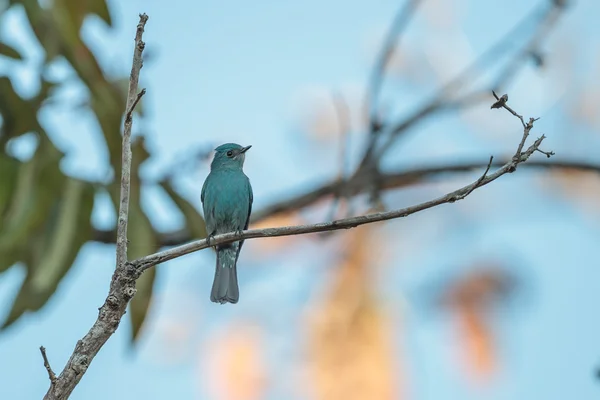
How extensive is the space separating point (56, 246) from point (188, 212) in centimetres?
80

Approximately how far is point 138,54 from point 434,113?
3653 millimetres

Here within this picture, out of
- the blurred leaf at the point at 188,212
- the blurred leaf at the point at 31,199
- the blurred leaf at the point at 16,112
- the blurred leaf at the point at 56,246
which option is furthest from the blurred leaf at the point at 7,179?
the blurred leaf at the point at 188,212

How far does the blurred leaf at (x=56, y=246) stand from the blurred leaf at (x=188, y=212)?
46cm

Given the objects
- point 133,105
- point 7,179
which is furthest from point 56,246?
point 133,105

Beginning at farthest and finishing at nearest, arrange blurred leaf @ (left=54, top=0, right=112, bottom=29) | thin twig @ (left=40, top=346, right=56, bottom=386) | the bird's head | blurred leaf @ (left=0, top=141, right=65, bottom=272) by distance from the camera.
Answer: blurred leaf @ (left=54, top=0, right=112, bottom=29) < the bird's head < blurred leaf @ (left=0, top=141, right=65, bottom=272) < thin twig @ (left=40, top=346, right=56, bottom=386)

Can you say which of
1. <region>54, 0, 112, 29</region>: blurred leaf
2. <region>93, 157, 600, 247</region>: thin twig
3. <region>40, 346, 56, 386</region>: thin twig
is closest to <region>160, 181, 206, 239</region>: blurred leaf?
<region>93, 157, 600, 247</region>: thin twig

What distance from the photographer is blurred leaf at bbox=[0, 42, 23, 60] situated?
5.07 metres

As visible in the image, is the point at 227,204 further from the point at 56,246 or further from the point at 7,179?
the point at 7,179

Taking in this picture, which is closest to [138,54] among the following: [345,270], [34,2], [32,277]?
[32,277]

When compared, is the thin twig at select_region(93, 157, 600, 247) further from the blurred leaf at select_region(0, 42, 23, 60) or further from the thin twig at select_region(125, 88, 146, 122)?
the thin twig at select_region(125, 88, 146, 122)

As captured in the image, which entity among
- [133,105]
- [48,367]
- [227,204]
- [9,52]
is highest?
[9,52]

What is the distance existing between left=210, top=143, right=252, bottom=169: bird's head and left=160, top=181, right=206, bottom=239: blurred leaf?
0.49 m

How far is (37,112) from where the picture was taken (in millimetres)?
5168

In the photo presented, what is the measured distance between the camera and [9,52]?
5.09 m
